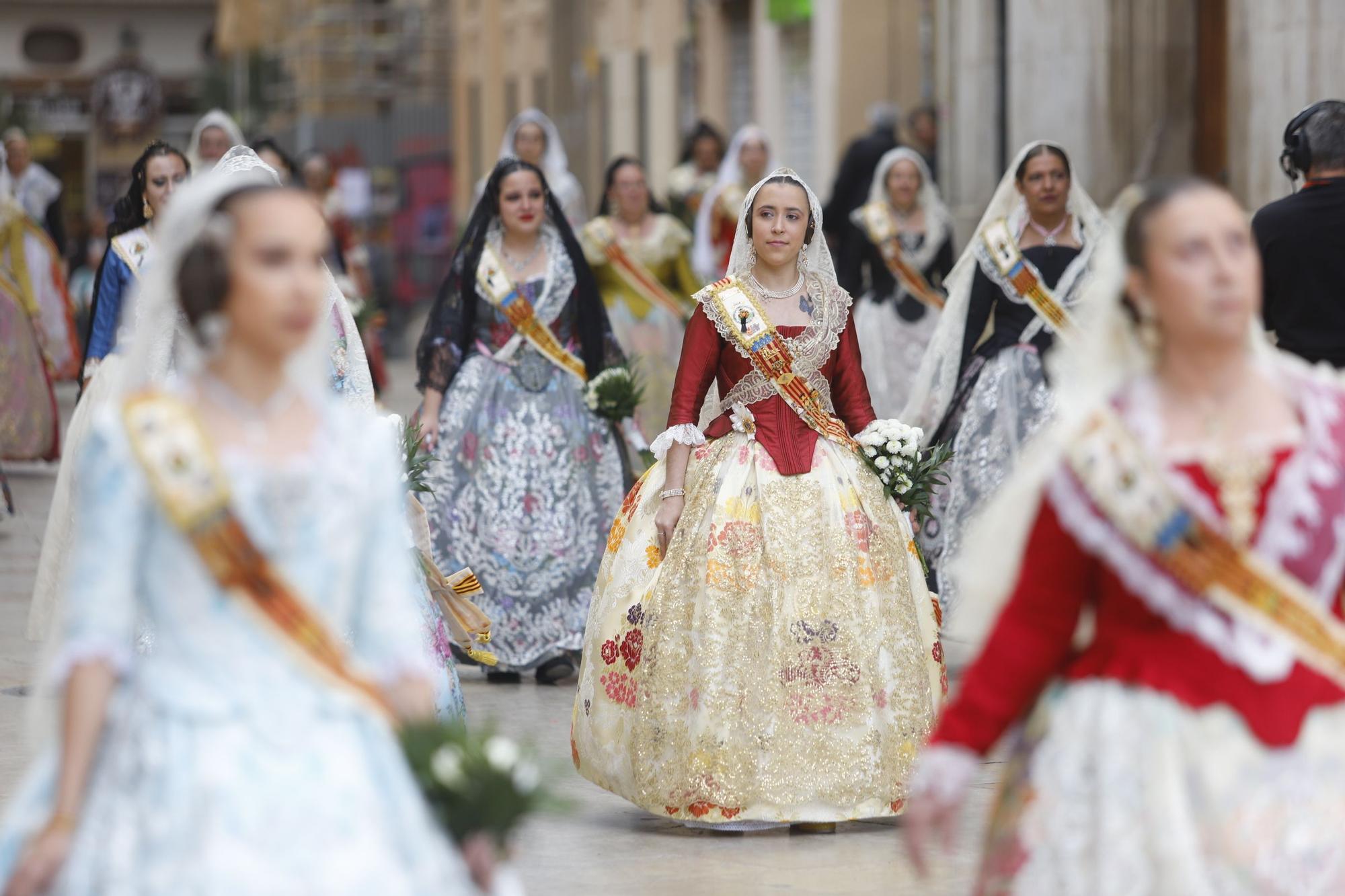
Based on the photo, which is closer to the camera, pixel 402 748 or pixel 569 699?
pixel 402 748

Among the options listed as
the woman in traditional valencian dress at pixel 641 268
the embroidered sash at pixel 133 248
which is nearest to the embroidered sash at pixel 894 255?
the woman in traditional valencian dress at pixel 641 268

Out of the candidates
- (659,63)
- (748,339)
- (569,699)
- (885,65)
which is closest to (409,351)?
(659,63)

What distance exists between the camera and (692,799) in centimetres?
643

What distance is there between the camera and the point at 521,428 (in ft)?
30.3

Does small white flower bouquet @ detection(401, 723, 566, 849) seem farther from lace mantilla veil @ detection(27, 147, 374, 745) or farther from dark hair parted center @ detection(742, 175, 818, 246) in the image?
dark hair parted center @ detection(742, 175, 818, 246)

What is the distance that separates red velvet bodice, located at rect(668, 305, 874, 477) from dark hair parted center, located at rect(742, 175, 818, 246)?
30 cm

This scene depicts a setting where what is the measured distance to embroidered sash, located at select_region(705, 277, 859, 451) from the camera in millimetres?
6695

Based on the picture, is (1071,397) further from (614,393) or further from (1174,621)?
(614,393)

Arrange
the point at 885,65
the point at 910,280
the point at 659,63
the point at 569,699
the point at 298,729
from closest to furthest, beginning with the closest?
the point at 298,729, the point at 569,699, the point at 910,280, the point at 885,65, the point at 659,63

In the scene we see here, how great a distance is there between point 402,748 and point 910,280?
926 cm

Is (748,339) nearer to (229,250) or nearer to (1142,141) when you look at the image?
(229,250)

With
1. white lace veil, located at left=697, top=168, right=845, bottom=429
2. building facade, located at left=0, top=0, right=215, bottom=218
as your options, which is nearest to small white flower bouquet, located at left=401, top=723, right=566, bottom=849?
white lace veil, located at left=697, top=168, right=845, bottom=429

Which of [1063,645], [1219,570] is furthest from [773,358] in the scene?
[1219,570]

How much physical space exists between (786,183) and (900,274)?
5.69m
